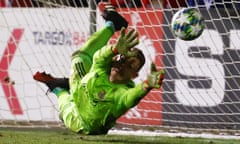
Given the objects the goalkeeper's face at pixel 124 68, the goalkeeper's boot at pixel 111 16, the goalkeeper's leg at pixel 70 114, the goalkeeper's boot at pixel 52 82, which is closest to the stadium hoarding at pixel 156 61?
the goalkeeper's boot at pixel 111 16

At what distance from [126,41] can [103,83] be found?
92cm

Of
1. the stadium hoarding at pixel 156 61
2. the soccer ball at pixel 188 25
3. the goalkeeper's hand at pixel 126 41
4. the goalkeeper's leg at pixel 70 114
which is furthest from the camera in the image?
the stadium hoarding at pixel 156 61

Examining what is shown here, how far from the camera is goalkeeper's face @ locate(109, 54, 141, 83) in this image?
6.80 metres

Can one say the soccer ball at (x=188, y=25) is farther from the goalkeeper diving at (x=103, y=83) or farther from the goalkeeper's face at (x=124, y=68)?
the goalkeeper's face at (x=124, y=68)

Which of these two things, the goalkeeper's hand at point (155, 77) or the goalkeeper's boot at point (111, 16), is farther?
the goalkeeper's boot at point (111, 16)

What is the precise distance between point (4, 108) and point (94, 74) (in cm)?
385

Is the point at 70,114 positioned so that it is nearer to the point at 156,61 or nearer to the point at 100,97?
the point at 100,97

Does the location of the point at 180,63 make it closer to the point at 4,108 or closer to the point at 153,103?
the point at 153,103

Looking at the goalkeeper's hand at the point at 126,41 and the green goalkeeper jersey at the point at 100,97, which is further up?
the goalkeeper's hand at the point at 126,41

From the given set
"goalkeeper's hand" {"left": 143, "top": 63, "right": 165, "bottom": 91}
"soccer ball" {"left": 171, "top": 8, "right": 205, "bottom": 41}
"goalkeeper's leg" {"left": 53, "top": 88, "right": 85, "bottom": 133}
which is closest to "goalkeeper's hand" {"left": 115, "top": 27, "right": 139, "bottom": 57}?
"goalkeeper's hand" {"left": 143, "top": 63, "right": 165, "bottom": 91}

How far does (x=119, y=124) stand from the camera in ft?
32.5

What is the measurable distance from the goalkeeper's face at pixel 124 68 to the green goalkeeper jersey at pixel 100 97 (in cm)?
A: 6

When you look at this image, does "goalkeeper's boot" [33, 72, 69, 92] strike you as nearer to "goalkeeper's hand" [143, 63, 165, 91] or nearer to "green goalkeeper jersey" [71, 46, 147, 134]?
"green goalkeeper jersey" [71, 46, 147, 134]

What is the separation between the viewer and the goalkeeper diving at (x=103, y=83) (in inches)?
258
